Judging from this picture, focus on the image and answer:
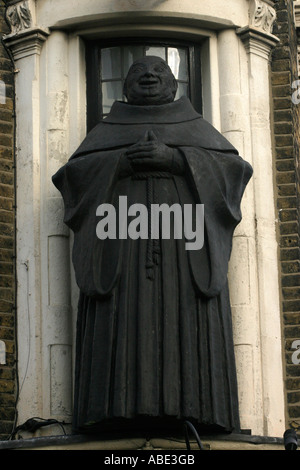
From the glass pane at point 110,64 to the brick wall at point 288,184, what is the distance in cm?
122

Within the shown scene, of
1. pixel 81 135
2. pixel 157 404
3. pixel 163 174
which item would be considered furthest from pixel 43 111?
pixel 157 404

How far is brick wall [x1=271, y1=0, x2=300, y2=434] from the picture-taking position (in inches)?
640

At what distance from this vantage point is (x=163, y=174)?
1547cm

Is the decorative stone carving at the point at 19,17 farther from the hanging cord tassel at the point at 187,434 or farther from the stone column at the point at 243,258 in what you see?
the hanging cord tassel at the point at 187,434

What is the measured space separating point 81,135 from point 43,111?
347mm

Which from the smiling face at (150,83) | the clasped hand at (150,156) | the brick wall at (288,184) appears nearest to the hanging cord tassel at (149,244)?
the clasped hand at (150,156)

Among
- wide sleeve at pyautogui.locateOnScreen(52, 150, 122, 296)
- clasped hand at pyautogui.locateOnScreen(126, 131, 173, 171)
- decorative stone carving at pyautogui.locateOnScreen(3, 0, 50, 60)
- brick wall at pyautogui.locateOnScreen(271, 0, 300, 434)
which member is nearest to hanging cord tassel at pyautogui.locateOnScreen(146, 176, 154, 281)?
clasped hand at pyautogui.locateOnScreen(126, 131, 173, 171)

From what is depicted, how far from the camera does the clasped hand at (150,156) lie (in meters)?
15.4

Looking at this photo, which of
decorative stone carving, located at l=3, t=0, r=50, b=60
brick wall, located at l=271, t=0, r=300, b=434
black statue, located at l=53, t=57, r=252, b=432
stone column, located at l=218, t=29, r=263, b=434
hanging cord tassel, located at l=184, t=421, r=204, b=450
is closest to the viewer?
hanging cord tassel, located at l=184, t=421, r=204, b=450

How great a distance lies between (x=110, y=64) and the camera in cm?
1667

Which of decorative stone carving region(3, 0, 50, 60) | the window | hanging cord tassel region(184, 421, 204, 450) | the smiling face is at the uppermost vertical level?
decorative stone carving region(3, 0, 50, 60)

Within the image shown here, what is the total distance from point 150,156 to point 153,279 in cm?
89

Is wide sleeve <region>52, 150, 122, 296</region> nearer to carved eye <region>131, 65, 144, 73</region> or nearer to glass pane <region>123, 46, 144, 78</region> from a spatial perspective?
carved eye <region>131, 65, 144, 73</region>
